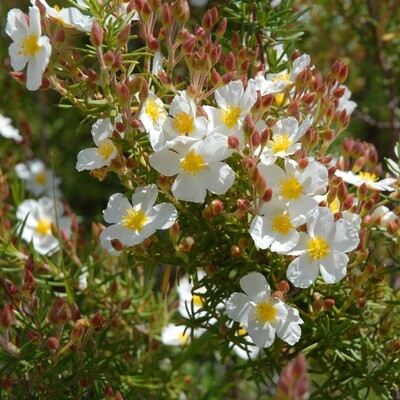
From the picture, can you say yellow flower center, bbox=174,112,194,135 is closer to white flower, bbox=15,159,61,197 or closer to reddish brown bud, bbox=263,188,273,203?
reddish brown bud, bbox=263,188,273,203

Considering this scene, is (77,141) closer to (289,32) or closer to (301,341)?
(289,32)

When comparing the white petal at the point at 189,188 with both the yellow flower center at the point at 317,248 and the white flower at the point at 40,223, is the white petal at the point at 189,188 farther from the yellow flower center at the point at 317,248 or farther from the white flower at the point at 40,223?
the white flower at the point at 40,223

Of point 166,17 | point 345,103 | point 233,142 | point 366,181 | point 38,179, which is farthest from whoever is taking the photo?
point 38,179

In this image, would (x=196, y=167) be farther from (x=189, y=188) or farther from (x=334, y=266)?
(x=334, y=266)

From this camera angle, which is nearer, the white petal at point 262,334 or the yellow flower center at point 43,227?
the white petal at point 262,334

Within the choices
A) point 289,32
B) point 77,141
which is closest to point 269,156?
point 289,32

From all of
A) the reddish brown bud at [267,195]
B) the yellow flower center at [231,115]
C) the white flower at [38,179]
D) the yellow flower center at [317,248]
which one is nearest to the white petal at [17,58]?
the yellow flower center at [231,115]

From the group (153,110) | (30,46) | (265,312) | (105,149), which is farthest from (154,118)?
(265,312)
